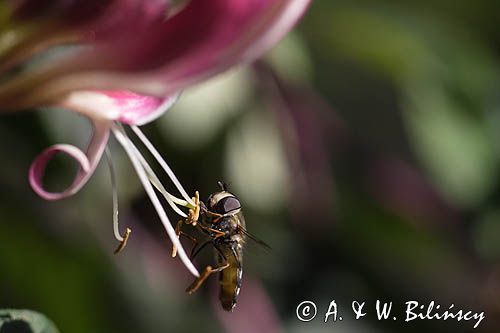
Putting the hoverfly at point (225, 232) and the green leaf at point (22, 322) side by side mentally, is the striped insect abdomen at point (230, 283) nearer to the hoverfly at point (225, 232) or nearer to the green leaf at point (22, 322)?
the hoverfly at point (225, 232)

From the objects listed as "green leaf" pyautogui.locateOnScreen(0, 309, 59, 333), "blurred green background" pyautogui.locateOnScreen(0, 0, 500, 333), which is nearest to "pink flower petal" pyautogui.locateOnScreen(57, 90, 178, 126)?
"green leaf" pyautogui.locateOnScreen(0, 309, 59, 333)

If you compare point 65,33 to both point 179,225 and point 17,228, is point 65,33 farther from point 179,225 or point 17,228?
point 17,228

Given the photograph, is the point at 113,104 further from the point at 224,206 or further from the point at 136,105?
the point at 224,206

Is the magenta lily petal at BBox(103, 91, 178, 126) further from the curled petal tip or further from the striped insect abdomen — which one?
the striped insect abdomen

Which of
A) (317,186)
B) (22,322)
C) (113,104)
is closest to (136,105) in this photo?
(113,104)

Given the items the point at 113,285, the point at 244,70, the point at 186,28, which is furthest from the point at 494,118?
the point at 186,28
